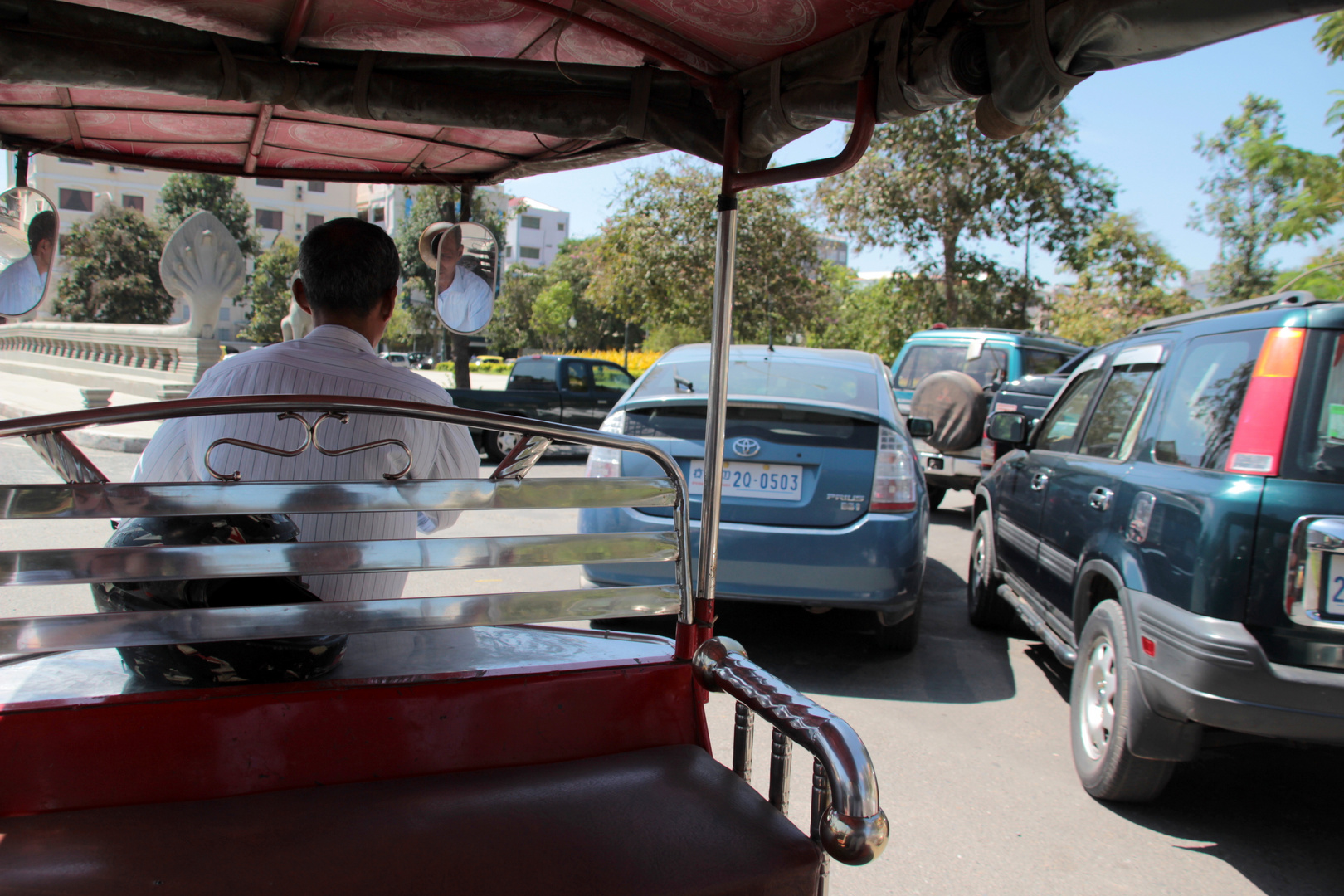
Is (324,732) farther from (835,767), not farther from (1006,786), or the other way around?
(1006,786)

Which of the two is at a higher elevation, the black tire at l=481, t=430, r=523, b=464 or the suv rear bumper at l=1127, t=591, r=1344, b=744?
the suv rear bumper at l=1127, t=591, r=1344, b=744

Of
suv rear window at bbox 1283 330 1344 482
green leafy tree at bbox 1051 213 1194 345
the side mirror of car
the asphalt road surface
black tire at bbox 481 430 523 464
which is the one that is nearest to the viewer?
suv rear window at bbox 1283 330 1344 482

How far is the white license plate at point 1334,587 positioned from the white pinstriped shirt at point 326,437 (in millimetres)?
2436

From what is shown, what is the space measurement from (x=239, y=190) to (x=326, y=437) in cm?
5389

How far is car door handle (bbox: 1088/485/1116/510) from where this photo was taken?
3546 mm

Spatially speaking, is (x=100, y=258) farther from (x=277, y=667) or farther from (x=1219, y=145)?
(x=277, y=667)

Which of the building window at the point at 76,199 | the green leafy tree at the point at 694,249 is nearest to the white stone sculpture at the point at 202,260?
the green leafy tree at the point at 694,249

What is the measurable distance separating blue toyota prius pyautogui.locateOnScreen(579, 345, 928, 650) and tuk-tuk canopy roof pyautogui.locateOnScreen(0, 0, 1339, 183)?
177 cm

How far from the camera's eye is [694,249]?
2177 cm

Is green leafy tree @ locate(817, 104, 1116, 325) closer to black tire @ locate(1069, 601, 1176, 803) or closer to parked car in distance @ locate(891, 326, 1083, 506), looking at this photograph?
parked car in distance @ locate(891, 326, 1083, 506)

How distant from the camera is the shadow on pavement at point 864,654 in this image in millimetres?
4422

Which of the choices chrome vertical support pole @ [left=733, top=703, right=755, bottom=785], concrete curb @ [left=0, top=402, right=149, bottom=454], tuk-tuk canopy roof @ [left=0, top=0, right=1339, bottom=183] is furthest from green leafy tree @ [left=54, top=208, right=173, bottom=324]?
chrome vertical support pole @ [left=733, top=703, right=755, bottom=785]

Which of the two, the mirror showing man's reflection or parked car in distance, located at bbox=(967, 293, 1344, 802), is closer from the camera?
parked car in distance, located at bbox=(967, 293, 1344, 802)

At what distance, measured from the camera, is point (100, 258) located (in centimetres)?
4181
